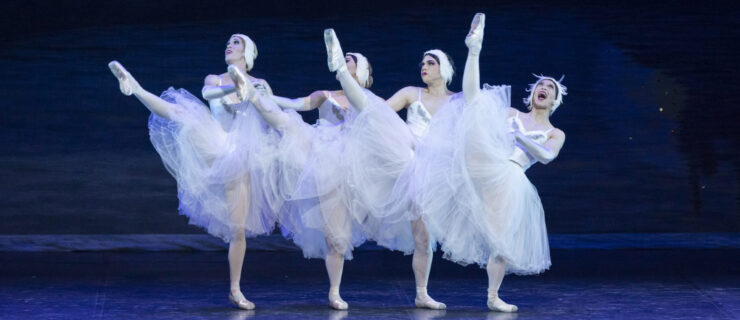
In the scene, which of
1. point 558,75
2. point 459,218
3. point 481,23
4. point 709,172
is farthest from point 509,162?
point 709,172

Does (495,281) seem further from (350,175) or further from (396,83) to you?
(396,83)

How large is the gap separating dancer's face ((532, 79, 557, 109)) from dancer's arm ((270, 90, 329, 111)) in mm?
925

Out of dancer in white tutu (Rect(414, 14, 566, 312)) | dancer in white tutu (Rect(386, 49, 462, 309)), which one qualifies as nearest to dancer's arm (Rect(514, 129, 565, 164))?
dancer in white tutu (Rect(414, 14, 566, 312))

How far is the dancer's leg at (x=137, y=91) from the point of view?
3.92 metres

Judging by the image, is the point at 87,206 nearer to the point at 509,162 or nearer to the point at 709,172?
the point at 509,162

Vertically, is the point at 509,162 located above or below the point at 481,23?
below

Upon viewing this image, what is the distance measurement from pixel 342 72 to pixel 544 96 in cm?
90

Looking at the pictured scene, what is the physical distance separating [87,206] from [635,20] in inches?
151

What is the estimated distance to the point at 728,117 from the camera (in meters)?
6.32

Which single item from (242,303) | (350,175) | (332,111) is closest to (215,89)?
(332,111)

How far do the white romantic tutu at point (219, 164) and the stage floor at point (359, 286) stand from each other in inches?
15.7

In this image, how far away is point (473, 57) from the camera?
3688mm

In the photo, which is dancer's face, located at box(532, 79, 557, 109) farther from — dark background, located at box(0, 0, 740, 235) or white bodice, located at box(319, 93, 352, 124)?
dark background, located at box(0, 0, 740, 235)

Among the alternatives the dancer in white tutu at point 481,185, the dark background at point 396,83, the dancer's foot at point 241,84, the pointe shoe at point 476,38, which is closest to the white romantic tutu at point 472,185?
the dancer in white tutu at point 481,185
